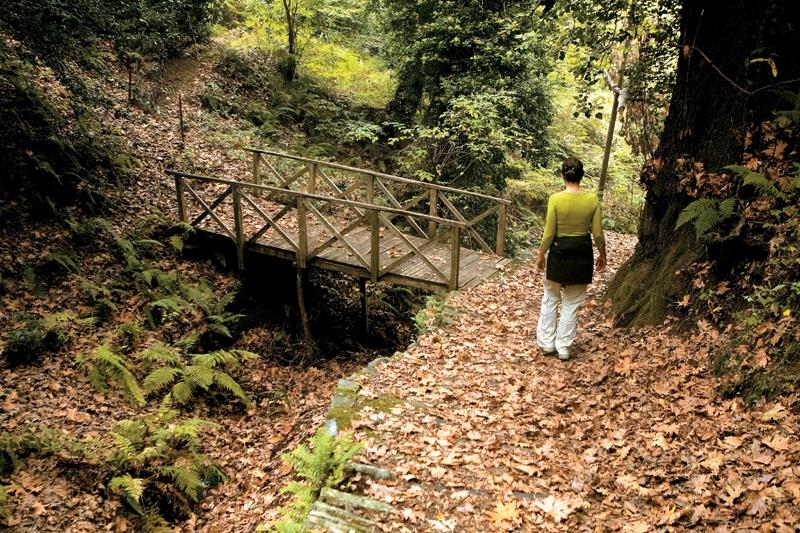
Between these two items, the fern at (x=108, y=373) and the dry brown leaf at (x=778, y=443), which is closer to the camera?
the dry brown leaf at (x=778, y=443)

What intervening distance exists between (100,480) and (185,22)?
14858mm

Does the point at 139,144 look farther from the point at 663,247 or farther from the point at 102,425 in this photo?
the point at 663,247

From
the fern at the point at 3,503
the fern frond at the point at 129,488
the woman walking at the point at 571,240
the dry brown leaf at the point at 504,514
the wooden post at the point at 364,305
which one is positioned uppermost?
the woman walking at the point at 571,240

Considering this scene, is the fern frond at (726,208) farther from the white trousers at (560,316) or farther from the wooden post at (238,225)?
the wooden post at (238,225)

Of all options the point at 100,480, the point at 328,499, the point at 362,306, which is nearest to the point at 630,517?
the point at 328,499

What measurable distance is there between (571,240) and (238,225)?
653cm

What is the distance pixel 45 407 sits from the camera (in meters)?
5.96

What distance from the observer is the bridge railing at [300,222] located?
8297 mm

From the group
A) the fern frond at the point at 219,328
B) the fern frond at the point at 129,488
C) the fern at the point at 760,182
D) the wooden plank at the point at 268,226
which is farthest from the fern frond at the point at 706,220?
the fern frond at the point at 219,328

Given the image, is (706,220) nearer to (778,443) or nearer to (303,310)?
(778,443)

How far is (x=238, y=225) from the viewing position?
9.79m

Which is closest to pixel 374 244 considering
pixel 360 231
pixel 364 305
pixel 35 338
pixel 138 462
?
pixel 364 305

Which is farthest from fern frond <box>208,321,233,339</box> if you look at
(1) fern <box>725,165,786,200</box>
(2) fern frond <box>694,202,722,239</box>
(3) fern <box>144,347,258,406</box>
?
(1) fern <box>725,165,786,200</box>

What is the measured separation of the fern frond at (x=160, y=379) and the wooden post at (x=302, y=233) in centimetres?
292
